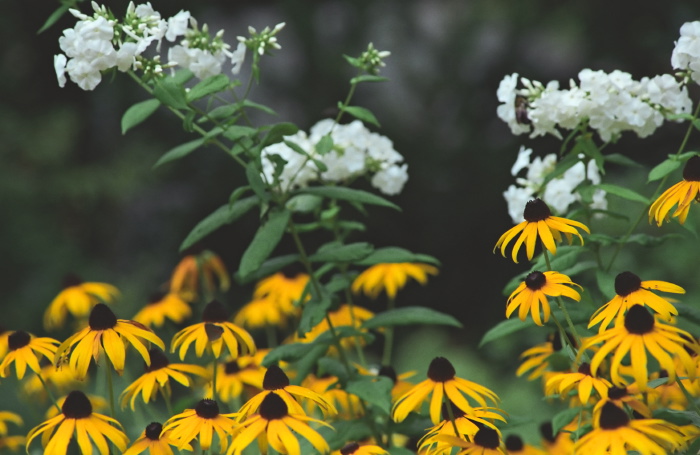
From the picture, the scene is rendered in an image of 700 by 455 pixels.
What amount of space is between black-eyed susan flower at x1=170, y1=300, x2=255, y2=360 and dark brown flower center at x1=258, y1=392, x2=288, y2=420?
0.24 m

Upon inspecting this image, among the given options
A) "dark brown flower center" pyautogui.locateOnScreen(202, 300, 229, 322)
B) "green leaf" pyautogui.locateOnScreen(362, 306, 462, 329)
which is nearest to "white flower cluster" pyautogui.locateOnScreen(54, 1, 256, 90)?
"dark brown flower center" pyautogui.locateOnScreen(202, 300, 229, 322)

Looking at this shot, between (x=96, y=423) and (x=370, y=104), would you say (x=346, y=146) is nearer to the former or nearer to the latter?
(x=96, y=423)

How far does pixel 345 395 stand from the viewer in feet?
5.63

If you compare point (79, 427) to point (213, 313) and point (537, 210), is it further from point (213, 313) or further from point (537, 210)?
point (537, 210)

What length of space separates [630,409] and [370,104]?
3695 millimetres

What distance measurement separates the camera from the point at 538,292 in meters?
1.18

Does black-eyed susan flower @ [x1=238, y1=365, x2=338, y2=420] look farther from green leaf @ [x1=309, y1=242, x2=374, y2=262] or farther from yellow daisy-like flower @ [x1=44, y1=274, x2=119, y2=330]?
yellow daisy-like flower @ [x1=44, y1=274, x2=119, y2=330]

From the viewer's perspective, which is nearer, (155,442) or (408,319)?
(155,442)

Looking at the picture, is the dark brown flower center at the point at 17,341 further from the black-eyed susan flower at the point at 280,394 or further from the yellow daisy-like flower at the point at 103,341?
the black-eyed susan flower at the point at 280,394

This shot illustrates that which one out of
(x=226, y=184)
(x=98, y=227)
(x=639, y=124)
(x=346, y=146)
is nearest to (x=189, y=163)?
(x=226, y=184)

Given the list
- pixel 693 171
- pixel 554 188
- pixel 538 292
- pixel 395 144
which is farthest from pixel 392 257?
pixel 395 144

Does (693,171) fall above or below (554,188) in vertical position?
above

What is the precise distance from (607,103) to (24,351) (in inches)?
40.4

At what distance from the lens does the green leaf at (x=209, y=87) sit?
1.44 meters
